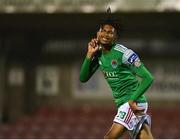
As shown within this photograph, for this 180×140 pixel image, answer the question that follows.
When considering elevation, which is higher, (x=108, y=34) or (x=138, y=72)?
(x=108, y=34)

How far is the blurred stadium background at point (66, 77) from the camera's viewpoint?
12.7 metres

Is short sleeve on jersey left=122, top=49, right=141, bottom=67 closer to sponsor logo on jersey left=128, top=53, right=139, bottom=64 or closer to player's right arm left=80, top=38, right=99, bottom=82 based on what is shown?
sponsor logo on jersey left=128, top=53, right=139, bottom=64

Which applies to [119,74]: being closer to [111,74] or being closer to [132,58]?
[111,74]

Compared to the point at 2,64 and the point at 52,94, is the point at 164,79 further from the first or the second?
the point at 2,64

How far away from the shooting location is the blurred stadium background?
12680mm

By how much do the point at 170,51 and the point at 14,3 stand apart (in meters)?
3.64

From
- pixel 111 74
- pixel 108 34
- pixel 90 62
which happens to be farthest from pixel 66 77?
pixel 108 34

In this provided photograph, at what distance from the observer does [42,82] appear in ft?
45.0

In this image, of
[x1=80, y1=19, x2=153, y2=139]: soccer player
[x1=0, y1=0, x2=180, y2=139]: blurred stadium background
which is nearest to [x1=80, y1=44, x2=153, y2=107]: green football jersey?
[x1=80, y1=19, x2=153, y2=139]: soccer player

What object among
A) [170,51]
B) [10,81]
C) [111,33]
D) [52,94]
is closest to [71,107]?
[52,94]

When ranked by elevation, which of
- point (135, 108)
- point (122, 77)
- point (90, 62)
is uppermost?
point (90, 62)

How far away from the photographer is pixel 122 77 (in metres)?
5.41

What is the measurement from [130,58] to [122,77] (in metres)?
0.20

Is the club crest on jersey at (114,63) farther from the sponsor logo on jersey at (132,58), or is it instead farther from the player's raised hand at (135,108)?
the player's raised hand at (135,108)
